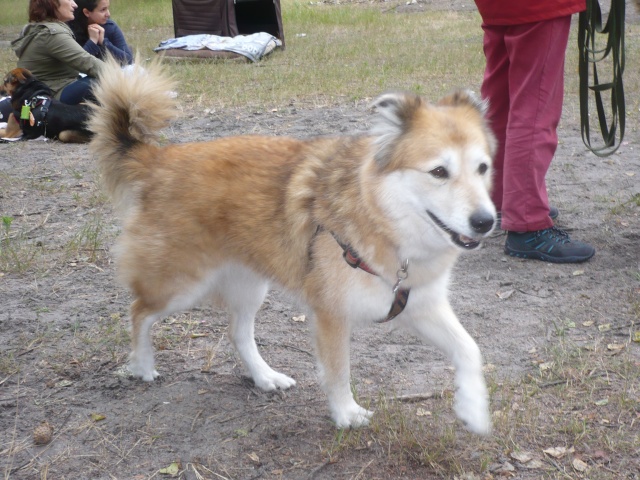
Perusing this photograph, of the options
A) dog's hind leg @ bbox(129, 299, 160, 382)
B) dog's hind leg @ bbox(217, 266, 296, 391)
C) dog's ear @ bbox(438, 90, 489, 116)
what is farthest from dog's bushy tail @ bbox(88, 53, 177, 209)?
dog's ear @ bbox(438, 90, 489, 116)

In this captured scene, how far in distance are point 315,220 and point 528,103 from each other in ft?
6.08

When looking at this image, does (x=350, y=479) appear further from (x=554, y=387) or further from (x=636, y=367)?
(x=636, y=367)

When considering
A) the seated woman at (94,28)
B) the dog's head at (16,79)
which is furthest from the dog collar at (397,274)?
the seated woman at (94,28)

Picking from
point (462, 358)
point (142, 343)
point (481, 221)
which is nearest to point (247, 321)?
point (142, 343)

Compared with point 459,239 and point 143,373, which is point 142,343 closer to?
point 143,373

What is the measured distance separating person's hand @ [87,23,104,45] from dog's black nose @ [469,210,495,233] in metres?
6.93

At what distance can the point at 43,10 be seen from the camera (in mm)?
7492

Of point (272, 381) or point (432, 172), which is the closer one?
point (432, 172)

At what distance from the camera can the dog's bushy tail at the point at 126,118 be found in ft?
10.4

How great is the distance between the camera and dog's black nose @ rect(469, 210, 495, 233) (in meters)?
2.54

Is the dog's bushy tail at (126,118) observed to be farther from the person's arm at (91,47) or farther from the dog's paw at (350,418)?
the person's arm at (91,47)

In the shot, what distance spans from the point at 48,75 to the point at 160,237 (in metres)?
5.47

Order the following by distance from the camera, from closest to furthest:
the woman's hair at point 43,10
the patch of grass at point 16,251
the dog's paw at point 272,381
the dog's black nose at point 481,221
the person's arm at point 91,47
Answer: the dog's black nose at point 481,221, the dog's paw at point 272,381, the patch of grass at point 16,251, the woman's hair at point 43,10, the person's arm at point 91,47

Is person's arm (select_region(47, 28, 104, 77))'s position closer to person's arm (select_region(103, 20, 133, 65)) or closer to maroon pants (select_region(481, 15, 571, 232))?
person's arm (select_region(103, 20, 133, 65))
